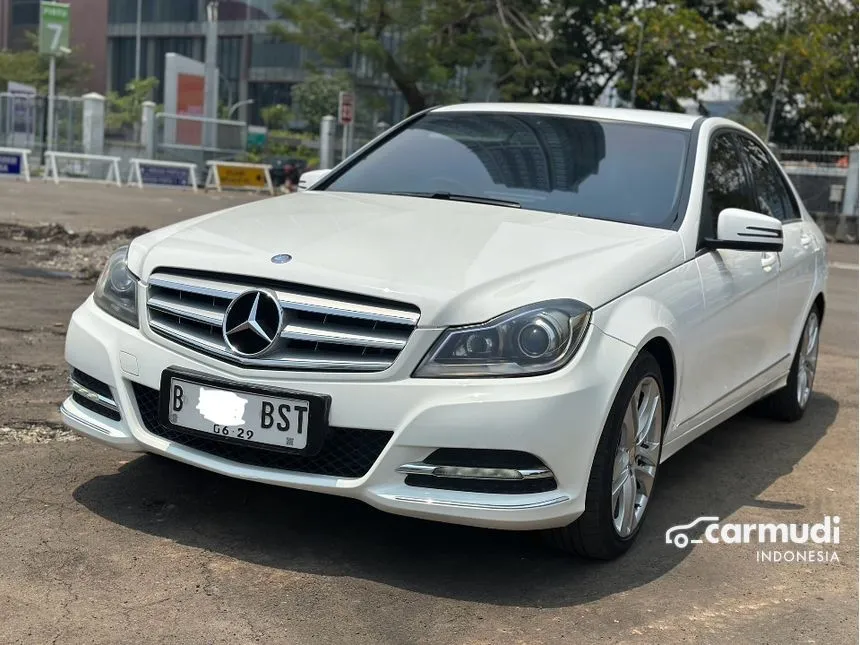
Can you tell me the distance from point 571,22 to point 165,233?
121 ft

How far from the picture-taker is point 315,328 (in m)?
→ 3.37

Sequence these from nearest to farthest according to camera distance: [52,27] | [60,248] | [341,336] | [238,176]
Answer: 1. [341,336]
2. [60,248]
3. [238,176]
4. [52,27]

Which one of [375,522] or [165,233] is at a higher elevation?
[165,233]

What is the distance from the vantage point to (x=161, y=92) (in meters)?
68.5

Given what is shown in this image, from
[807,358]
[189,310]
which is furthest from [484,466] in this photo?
[807,358]

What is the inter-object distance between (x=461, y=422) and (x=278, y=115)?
184 ft

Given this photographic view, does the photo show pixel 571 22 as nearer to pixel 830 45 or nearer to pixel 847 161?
pixel 830 45

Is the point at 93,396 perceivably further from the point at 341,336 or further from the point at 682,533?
the point at 682,533

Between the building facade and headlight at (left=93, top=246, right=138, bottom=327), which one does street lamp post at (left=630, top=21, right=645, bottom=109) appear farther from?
headlight at (left=93, top=246, right=138, bottom=327)

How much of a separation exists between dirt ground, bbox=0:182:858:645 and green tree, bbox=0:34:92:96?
65441 mm

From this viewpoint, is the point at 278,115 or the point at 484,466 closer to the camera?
the point at 484,466

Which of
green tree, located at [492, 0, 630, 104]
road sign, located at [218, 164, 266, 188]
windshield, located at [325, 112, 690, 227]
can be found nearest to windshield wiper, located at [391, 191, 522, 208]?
windshield, located at [325, 112, 690, 227]

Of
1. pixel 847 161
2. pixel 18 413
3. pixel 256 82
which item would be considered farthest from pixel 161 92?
pixel 18 413

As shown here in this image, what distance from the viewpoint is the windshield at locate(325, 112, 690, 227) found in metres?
4.46
